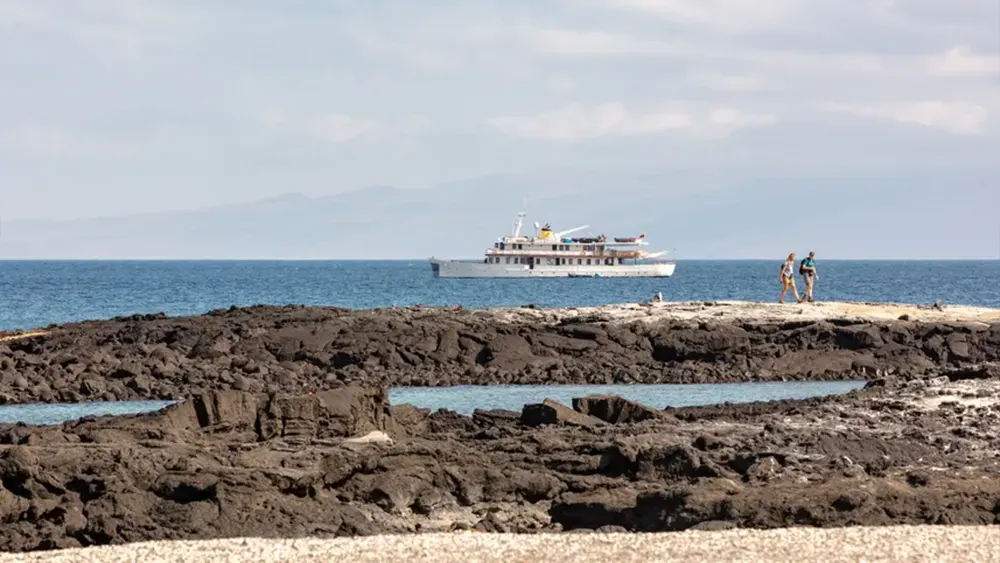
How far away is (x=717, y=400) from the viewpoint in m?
27.6

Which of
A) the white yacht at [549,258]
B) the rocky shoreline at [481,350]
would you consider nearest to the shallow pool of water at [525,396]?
the rocky shoreline at [481,350]

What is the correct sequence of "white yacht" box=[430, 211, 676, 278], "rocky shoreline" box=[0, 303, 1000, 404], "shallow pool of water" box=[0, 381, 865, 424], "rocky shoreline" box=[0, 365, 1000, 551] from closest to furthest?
1. "rocky shoreline" box=[0, 365, 1000, 551]
2. "shallow pool of water" box=[0, 381, 865, 424]
3. "rocky shoreline" box=[0, 303, 1000, 404]
4. "white yacht" box=[430, 211, 676, 278]

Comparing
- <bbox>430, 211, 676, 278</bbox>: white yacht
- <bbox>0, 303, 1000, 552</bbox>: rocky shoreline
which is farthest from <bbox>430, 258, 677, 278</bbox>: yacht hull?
<bbox>0, 303, 1000, 552</bbox>: rocky shoreline

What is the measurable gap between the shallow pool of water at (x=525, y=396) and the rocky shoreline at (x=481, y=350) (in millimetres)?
752

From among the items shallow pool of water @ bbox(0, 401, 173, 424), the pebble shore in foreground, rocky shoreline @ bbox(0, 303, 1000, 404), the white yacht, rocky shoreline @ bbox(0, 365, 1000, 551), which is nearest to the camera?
the pebble shore in foreground

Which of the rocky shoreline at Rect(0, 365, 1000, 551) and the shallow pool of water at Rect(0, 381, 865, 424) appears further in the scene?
the shallow pool of water at Rect(0, 381, 865, 424)

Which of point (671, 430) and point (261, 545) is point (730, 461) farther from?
point (261, 545)

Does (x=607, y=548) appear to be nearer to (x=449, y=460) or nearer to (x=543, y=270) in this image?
(x=449, y=460)

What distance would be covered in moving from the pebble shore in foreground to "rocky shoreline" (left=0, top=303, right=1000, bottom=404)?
55.1 ft

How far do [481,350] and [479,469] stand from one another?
60.4ft

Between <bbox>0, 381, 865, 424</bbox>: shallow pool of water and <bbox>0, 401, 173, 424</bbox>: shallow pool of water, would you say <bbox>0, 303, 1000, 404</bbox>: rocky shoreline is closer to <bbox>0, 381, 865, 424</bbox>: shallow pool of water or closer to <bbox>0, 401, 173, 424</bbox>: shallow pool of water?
<bbox>0, 401, 173, 424</bbox>: shallow pool of water

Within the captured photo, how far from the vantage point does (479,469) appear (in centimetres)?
1564

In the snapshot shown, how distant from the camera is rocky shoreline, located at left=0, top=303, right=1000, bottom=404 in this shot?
3022 cm

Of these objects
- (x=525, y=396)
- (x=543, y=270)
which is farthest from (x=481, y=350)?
(x=543, y=270)
